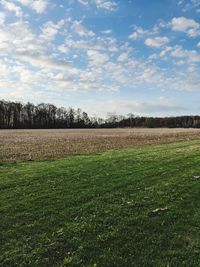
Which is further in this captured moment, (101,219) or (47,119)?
(47,119)

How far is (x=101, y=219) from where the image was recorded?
30.6ft

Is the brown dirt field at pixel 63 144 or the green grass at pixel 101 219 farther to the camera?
the brown dirt field at pixel 63 144

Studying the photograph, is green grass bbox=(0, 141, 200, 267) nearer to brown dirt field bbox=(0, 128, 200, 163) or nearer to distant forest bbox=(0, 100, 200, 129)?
brown dirt field bbox=(0, 128, 200, 163)

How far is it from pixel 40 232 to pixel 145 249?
9.33ft

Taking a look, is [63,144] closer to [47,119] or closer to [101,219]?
[101,219]

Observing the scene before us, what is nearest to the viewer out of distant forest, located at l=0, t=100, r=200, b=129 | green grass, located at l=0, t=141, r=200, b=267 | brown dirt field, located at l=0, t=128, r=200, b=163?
green grass, located at l=0, t=141, r=200, b=267

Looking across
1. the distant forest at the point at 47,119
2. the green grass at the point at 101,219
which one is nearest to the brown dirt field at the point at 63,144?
the green grass at the point at 101,219

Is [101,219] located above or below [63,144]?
above

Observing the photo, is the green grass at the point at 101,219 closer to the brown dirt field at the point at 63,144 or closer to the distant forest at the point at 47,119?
the brown dirt field at the point at 63,144

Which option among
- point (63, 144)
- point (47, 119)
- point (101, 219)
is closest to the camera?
point (101, 219)

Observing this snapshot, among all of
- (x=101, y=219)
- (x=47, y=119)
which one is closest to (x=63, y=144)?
(x=101, y=219)

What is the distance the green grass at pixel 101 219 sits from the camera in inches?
280

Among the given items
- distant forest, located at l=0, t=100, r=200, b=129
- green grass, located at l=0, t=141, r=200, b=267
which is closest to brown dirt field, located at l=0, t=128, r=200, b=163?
green grass, located at l=0, t=141, r=200, b=267

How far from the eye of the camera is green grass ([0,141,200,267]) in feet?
23.4
